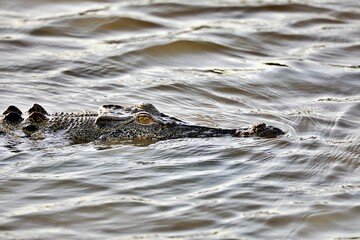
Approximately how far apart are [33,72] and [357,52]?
465 cm

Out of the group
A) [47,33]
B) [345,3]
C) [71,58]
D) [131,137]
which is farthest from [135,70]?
[345,3]

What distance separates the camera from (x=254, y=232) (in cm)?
682

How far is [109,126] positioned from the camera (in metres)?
8.81

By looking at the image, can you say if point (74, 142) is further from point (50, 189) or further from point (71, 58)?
point (71, 58)

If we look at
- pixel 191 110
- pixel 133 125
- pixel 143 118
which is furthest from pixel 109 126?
pixel 191 110

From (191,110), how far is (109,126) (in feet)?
5.09

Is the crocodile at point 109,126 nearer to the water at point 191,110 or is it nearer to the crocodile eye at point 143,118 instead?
the crocodile eye at point 143,118

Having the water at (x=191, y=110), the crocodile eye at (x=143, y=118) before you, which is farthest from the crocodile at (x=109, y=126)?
the water at (x=191, y=110)

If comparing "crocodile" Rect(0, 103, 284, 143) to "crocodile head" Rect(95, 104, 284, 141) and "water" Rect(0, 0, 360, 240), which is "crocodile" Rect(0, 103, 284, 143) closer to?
"crocodile head" Rect(95, 104, 284, 141)

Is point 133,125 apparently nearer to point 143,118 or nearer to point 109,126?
point 143,118

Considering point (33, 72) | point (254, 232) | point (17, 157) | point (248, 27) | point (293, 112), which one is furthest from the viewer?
point (248, 27)

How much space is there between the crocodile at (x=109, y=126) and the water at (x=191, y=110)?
144mm

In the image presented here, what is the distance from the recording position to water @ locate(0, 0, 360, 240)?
712cm

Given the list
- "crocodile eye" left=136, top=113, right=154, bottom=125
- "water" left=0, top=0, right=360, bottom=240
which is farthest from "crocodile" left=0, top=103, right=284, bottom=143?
"water" left=0, top=0, right=360, bottom=240
